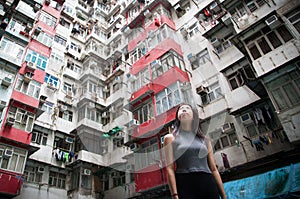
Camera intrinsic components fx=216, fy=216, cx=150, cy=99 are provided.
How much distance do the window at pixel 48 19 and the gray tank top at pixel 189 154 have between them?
17878mm

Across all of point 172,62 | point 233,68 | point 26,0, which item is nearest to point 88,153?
point 172,62

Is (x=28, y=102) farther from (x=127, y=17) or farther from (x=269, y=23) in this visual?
(x=269, y=23)

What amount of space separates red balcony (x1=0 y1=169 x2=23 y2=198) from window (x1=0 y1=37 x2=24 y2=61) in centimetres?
652

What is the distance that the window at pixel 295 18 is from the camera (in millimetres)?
8078

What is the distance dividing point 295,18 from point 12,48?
14.5 meters

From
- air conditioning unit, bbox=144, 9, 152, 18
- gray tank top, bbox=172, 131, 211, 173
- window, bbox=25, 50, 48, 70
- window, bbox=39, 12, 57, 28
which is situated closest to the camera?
gray tank top, bbox=172, 131, 211, 173

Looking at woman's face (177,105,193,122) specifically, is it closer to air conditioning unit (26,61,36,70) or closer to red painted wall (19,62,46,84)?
air conditioning unit (26,61,36,70)

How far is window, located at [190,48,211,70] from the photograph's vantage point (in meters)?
12.5

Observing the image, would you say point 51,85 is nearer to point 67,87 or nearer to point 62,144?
point 67,87

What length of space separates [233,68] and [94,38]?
43.3 ft

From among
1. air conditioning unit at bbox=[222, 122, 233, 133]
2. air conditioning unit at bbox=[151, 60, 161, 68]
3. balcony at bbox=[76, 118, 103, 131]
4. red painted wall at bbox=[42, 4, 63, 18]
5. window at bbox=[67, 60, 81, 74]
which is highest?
red painted wall at bbox=[42, 4, 63, 18]

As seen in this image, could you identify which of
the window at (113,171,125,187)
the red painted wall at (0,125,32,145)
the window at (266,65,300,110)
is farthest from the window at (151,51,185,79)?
the red painted wall at (0,125,32,145)

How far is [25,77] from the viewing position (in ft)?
41.8

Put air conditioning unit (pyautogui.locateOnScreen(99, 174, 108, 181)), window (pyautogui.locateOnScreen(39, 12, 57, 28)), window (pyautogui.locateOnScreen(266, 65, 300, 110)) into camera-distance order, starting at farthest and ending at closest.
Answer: window (pyautogui.locateOnScreen(39, 12, 57, 28)) < air conditioning unit (pyautogui.locateOnScreen(99, 174, 108, 181)) < window (pyautogui.locateOnScreen(266, 65, 300, 110))
